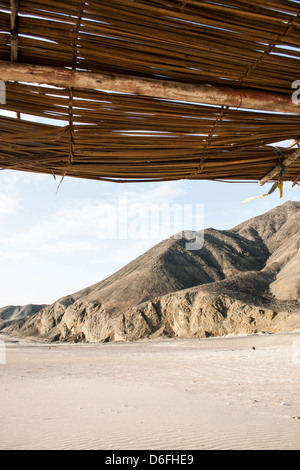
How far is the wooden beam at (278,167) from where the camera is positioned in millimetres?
2219

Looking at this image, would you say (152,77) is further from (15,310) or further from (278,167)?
(15,310)

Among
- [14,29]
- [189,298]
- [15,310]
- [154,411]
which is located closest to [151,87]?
[14,29]

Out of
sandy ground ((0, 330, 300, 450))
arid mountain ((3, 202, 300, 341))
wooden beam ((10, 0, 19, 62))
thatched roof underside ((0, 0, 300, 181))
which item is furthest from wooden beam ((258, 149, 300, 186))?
arid mountain ((3, 202, 300, 341))

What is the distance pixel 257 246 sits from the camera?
218 ft

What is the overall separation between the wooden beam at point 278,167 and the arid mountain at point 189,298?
29164mm

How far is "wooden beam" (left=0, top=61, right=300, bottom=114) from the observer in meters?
1.51

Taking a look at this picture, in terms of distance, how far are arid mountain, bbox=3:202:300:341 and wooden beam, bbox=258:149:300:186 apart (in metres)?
29.2

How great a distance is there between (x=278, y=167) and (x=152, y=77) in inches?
41.4

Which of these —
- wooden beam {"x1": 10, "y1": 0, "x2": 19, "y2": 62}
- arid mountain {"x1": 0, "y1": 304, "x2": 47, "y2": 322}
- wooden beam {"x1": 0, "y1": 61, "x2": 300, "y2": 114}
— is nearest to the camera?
wooden beam {"x1": 10, "y1": 0, "x2": 19, "y2": 62}

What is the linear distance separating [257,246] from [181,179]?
66674 mm

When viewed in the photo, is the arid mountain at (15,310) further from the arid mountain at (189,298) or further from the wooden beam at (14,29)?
the wooden beam at (14,29)

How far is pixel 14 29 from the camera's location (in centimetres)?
138

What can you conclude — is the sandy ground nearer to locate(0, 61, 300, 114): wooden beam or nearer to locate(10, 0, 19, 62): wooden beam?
locate(0, 61, 300, 114): wooden beam
